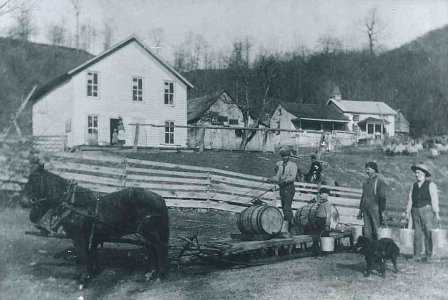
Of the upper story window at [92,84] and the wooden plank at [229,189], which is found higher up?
the upper story window at [92,84]

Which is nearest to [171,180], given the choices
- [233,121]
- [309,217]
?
[233,121]

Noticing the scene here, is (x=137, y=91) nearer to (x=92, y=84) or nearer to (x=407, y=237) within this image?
(x=92, y=84)

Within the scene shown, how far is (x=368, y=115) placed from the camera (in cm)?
1620

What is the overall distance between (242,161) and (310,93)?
367cm

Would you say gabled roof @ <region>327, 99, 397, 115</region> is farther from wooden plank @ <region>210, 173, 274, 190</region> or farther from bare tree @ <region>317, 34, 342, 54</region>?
wooden plank @ <region>210, 173, 274, 190</region>

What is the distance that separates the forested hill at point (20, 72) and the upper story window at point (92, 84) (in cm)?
748

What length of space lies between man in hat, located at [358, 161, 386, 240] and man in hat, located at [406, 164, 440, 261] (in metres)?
0.59

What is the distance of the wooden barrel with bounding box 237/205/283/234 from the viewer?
25.5 feet

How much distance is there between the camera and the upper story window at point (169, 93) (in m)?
22.2

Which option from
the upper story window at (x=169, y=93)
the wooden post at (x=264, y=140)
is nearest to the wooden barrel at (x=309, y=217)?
the wooden post at (x=264, y=140)

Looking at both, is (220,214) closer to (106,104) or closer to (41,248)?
(41,248)

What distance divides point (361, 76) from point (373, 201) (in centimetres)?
446

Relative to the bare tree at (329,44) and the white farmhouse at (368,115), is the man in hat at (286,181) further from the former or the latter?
the white farmhouse at (368,115)

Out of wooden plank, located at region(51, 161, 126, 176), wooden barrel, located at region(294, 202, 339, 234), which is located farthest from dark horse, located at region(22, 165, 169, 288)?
wooden plank, located at region(51, 161, 126, 176)
